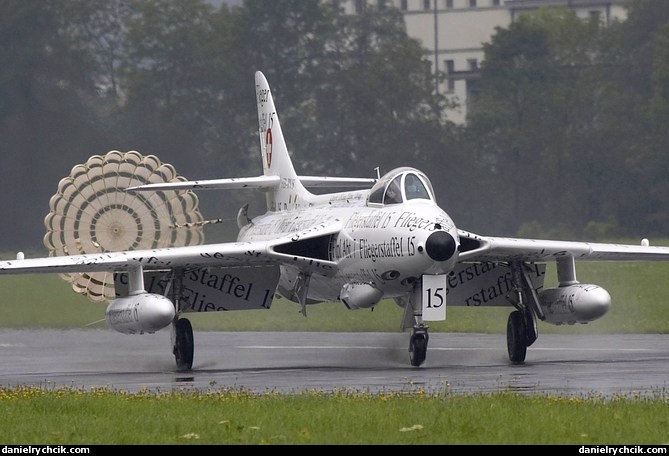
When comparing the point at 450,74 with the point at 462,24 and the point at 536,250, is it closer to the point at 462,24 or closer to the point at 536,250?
the point at 462,24

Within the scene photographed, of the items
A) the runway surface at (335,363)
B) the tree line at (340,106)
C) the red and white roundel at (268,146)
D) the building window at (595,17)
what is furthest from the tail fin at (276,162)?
the building window at (595,17)

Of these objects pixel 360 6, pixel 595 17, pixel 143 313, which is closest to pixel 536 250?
pixel 143 313

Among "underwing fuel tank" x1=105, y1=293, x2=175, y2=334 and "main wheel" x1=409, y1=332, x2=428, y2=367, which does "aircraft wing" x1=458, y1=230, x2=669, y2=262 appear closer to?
"main wheel" x1=409, y1=332, x2=428, y2=367

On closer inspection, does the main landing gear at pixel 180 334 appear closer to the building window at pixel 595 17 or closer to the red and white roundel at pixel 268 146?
the red and white roundel at pixel 268 146

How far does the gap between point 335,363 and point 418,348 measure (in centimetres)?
231

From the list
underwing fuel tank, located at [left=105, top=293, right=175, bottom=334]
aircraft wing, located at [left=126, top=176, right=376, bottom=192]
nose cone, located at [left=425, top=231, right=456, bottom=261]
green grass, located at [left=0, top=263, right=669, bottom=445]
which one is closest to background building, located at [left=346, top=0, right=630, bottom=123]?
aircraft wing, located at [left=126, top=176, right=376, bottom=192]

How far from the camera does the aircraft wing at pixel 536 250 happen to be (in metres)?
20.0

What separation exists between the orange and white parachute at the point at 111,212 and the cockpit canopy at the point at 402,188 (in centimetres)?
861

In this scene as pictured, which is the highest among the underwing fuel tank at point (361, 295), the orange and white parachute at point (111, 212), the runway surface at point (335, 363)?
the orange and white parachute at point (111, 212)

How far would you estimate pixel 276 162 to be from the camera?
2606 cm

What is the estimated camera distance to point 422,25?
53.3 meters

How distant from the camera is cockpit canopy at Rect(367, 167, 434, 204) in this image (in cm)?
1989

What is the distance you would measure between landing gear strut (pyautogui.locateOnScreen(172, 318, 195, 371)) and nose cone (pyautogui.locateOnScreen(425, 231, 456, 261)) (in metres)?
4.32

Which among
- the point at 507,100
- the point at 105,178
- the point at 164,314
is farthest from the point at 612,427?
the point at 507,100
